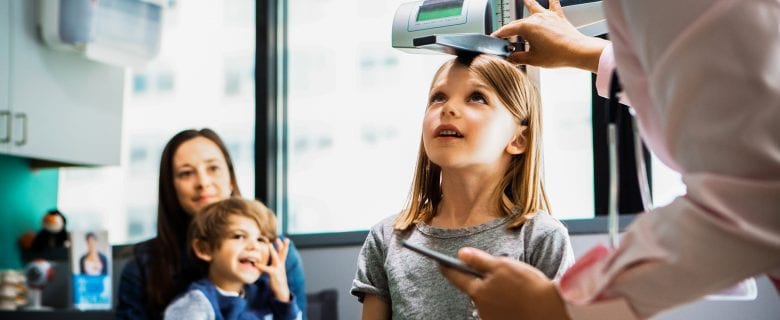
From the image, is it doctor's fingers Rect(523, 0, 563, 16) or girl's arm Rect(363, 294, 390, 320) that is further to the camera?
girl's arm Rect(363, 294, 390, 320)

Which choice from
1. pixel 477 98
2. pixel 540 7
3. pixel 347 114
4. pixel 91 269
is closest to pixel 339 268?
pixel 347 114

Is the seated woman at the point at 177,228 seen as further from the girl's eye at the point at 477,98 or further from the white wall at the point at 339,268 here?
the girl's eye at the point at 477,98

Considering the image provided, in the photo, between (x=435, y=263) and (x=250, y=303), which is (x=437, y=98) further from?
(x=250, y=303)

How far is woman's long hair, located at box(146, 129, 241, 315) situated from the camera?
2510 millimetres

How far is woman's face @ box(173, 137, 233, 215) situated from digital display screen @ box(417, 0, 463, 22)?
123 centimetres

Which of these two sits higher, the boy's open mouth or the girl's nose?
the girl's nose

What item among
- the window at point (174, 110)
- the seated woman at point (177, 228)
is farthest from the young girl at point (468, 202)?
the window at point (174, 110)

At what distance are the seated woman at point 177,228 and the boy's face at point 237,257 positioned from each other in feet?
0.46

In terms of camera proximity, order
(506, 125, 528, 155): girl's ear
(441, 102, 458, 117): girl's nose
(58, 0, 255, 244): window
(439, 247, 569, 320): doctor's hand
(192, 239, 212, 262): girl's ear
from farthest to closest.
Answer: (58, 0, 255, 244): window
(192, 239, 212, 262): girl's ear
(506, 125, 528, 155): girl's ear
(441, 102, 458, 117): girl's nose
(439, 247, 569, 320): doctor's hand

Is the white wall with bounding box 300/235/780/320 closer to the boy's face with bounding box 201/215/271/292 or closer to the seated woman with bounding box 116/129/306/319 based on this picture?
the seated woman with bounding box 116/129/306/319

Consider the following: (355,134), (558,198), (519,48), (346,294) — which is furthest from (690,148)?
(355,134)

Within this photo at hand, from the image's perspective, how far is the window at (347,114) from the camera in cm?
333

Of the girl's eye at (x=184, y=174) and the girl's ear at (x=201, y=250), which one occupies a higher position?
the girl's eye at (x=184, y=174)

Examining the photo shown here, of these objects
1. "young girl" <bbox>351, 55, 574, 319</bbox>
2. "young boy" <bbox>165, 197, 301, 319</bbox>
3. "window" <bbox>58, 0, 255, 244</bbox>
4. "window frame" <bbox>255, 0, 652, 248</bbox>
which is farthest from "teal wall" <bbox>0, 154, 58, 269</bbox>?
"young girl" <bbox>351, 55, 574, 319</bbox>
